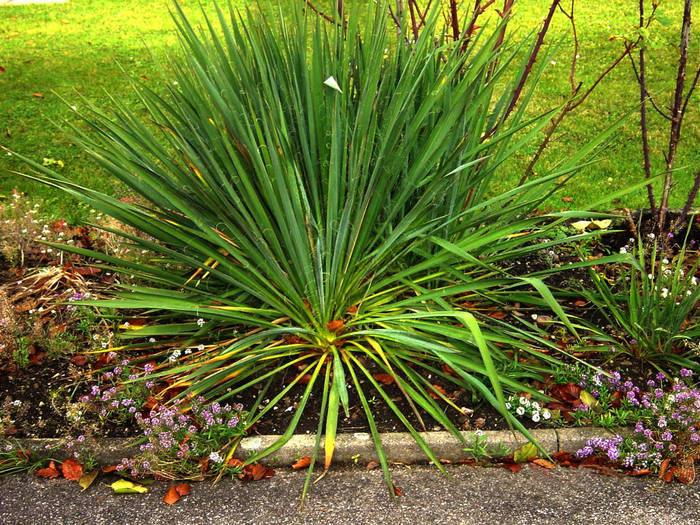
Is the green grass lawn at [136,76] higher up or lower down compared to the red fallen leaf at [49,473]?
higher up

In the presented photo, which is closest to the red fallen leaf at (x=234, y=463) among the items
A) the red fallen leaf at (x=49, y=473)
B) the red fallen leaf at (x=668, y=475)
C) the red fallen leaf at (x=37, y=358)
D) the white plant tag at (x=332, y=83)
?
the red fallen leaf at (x=49, y=473)

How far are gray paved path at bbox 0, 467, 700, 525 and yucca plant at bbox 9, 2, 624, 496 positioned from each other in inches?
7.1

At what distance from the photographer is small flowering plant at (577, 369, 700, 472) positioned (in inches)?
107

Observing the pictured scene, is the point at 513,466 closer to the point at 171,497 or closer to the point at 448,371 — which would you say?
the point at 448,371

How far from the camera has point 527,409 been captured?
9.50ft

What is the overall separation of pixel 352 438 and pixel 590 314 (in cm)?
150

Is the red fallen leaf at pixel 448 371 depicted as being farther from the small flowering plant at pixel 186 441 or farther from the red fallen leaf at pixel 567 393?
the small flowering plant at pixel 186 441

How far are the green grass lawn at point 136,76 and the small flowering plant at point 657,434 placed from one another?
1358mm

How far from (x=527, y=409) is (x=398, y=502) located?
2.29 ft

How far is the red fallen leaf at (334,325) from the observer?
306 cm

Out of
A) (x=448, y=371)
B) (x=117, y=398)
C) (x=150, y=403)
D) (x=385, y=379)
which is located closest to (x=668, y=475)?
(x=448, y=371)

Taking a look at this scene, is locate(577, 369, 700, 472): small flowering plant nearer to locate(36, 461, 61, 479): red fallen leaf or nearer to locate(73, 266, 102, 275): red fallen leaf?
locate(36, 461, 61, 479): red fallen leaf

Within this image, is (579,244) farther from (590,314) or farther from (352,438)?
(352,438)

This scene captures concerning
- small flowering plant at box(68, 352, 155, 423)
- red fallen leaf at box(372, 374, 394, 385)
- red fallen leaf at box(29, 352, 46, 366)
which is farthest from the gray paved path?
red fallen leaf at box(29, 352, 46, 366)
